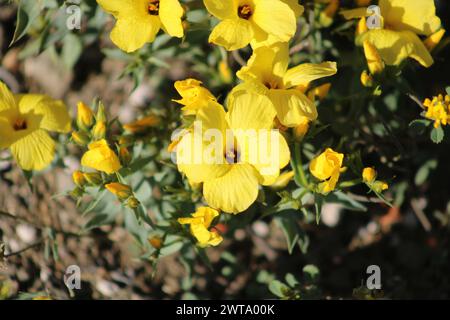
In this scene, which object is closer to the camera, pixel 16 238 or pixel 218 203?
pixel 218 203

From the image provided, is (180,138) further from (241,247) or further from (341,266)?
(341,266)

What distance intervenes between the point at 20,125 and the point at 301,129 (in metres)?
1.83

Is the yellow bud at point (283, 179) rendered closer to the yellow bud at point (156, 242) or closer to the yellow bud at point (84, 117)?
the yellow bud at point (156, 242)

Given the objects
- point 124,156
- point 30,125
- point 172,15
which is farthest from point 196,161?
point 30,125

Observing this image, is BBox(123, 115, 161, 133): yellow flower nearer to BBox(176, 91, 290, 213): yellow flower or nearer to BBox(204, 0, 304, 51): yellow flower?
BBox(176, 91, 290, 213): yellow flower

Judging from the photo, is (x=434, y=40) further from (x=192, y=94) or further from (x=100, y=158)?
(x=100, y=158)

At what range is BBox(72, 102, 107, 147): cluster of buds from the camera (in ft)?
10.8

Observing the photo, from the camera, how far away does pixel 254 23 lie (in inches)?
120

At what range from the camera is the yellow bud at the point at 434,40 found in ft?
10.8

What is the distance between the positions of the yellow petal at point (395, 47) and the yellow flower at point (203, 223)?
1.41m

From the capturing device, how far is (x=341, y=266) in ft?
16.0

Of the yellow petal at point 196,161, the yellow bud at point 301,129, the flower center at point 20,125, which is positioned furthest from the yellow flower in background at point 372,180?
the flower center at point 20,125

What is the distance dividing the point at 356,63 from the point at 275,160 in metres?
1.24

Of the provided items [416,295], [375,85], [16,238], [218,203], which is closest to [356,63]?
[375,85]
